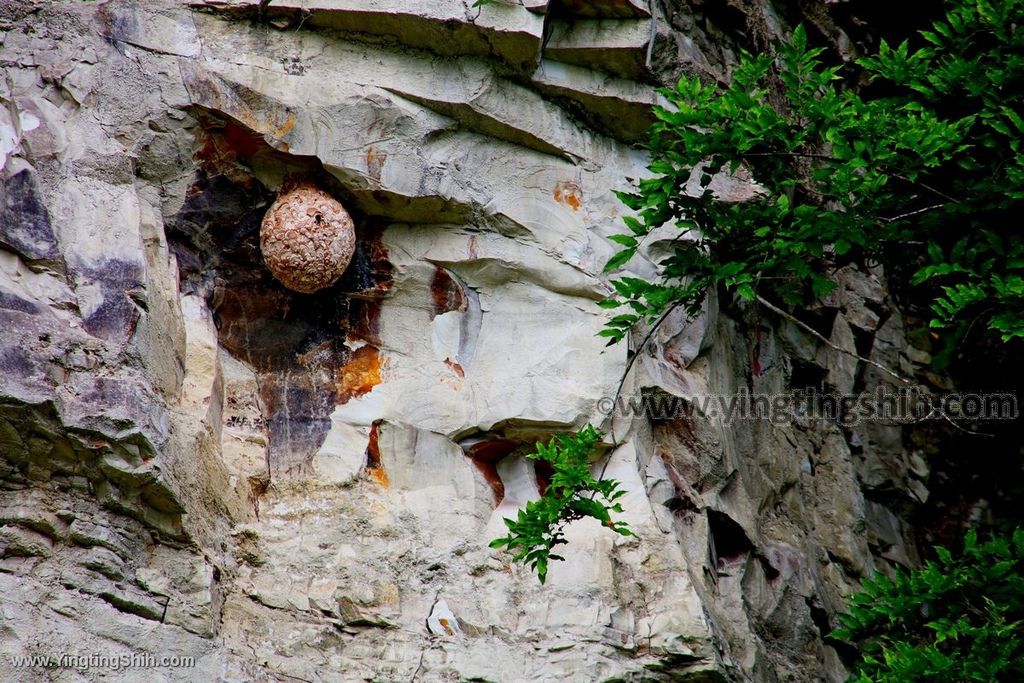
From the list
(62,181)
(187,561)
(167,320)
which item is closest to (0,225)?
(62,181)

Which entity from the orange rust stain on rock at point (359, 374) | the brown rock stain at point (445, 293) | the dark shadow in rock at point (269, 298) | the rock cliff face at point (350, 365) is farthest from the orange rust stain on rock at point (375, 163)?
the orange rust stain on rock at point (359, 374)

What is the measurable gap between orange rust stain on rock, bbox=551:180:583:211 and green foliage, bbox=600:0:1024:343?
97 cm

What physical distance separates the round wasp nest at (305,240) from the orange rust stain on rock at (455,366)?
64 cm

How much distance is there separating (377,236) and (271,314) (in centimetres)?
61

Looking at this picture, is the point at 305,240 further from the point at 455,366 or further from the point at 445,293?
the point at 455,366

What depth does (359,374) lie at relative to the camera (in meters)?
5.52

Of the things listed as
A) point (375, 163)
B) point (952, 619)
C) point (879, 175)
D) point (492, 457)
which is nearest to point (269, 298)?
point (375, 163)

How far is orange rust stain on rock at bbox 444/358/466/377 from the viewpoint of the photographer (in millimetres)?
5598

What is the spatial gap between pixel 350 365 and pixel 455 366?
1.56 feet

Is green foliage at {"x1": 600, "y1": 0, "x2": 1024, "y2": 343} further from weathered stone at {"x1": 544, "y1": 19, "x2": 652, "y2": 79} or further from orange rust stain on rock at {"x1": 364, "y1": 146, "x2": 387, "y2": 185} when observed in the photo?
orange rust stain on rock at {"x1": 364, "y1": 146, "x2": 387, "y2": 185}

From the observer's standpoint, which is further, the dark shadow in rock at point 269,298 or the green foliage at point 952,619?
the dark shadow in rock at point 269,298

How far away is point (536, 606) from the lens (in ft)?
16.9

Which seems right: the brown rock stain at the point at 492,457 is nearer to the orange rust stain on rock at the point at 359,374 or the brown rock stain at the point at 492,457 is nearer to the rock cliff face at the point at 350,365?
the rock cliff face at the point at 350,365

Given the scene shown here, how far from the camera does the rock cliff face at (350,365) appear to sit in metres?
4.55
